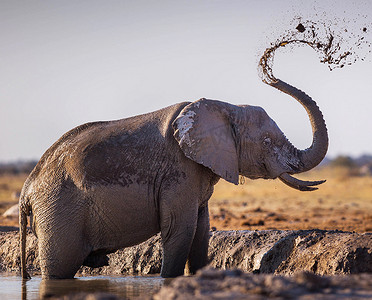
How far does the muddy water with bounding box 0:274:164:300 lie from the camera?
295 inches

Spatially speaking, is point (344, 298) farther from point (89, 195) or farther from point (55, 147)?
point (55, 147)

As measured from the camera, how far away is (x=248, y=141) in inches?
345

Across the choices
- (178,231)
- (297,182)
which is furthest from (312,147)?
(178,231)

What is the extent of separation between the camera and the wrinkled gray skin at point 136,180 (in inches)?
325

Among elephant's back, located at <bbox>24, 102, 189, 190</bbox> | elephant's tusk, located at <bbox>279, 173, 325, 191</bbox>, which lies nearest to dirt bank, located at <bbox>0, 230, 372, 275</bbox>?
elephant's tusk, located at <bbox>279, 173, 325, 191</bbox>

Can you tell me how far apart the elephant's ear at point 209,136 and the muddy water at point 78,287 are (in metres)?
1.48

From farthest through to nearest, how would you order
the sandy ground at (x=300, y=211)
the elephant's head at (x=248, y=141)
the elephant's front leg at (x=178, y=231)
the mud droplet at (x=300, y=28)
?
the sandy ground at (x=300, y=211)
the mud droplet at (x=300, y=28)
the elephant's head at (x=248, y=141)
the elephant's front leg at (x=178, y=231)

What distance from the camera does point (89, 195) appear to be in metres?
8.27

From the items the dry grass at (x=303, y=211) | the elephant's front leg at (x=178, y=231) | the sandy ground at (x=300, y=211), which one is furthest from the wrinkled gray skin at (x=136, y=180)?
the dry grass at (x=303, y=211)

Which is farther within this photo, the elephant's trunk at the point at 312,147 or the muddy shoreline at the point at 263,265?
the elephant's trunk at the point at 312,147

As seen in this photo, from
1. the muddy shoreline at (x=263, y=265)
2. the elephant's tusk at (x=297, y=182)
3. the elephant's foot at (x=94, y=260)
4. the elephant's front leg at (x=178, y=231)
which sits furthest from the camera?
the elephant's tusk at (x=297, y=182)

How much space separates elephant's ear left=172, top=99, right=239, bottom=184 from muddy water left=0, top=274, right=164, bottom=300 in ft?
4.87

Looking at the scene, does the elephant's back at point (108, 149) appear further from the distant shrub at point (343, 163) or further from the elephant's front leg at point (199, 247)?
the distant shrub at point (343, 163)

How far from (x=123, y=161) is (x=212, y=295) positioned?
3273mm
